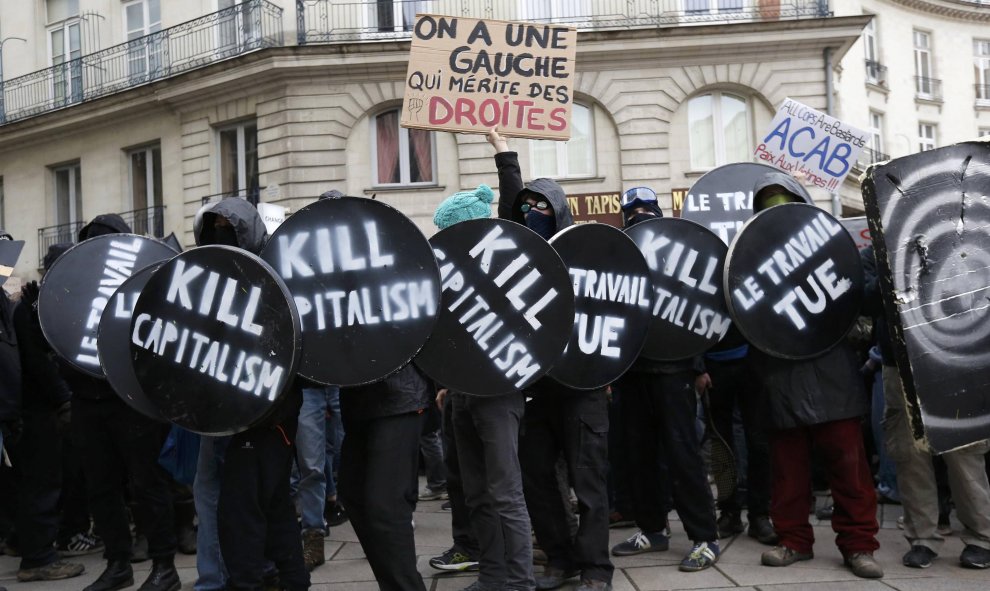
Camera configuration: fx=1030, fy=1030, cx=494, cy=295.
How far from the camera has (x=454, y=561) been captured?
199 inches

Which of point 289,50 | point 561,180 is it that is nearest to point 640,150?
point 561,180

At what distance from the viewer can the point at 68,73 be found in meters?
22.7

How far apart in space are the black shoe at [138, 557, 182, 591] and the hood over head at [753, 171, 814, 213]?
128 inches

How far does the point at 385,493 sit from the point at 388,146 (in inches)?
629

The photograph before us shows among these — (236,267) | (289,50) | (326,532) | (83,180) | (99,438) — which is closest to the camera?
(236,267)

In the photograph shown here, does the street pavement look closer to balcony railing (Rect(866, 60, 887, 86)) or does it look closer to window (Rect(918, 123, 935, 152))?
balcony railing (Rect(866, 60, 887, 86))

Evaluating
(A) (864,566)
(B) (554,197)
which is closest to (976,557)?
(A) (864,566)

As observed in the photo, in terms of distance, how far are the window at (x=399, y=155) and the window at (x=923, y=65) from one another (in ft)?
57.2

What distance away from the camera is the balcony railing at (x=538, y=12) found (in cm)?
1905

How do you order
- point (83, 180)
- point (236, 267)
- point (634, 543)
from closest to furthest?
point (236, 267) < point (634, 543) < point (83, 180)

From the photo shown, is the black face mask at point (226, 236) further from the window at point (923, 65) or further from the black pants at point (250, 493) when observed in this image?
the window at point (923, 65)

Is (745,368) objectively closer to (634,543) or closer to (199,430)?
(634,543)

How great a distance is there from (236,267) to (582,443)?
1.75 metres

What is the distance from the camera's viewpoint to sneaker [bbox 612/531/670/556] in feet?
17.0
